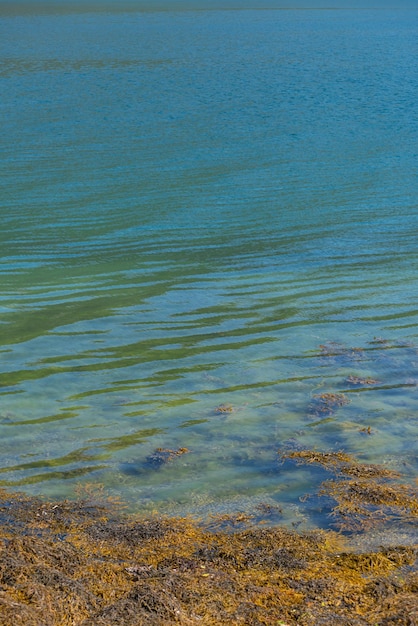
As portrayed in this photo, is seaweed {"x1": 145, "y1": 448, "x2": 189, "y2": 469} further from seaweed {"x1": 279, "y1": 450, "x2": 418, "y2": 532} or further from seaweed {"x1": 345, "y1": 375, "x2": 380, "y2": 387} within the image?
seaweed {"x1": 345, "y1": 375, "x2": 380, "y2": 387}

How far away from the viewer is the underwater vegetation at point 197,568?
4.89 metres

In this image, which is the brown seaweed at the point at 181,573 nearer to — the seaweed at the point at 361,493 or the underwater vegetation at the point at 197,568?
the underwater vegetation at the point at 197,568

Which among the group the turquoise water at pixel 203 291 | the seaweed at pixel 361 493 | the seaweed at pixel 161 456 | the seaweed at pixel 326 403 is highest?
the turquoise water at pixel 203 291

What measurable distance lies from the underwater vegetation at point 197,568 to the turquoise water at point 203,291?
1.20 feet

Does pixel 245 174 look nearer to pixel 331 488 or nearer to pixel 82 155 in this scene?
pixel 82 155

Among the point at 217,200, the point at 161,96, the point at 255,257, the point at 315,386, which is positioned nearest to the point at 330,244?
the point at 255,257

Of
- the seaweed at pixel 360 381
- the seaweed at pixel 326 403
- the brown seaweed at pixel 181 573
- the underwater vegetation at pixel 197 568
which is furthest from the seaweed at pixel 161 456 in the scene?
the seaweed at pixel 360 381

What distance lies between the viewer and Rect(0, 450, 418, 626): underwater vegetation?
4.89m

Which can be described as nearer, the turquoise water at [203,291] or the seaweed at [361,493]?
the seaweed at [361,493]

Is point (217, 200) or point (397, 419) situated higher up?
point (217, 200)

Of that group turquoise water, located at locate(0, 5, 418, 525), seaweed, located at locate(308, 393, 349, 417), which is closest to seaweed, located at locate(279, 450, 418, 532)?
turquoise water, located at locate(0, 5, 418, 525)

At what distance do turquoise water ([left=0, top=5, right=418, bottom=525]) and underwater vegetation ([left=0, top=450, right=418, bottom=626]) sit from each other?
0.36m

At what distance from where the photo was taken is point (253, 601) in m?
5.05

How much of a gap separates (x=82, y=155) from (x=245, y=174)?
499 cm
